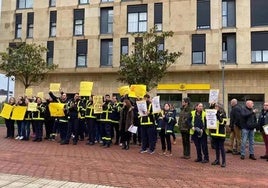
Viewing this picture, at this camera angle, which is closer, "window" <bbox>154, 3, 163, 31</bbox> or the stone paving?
the stone paving

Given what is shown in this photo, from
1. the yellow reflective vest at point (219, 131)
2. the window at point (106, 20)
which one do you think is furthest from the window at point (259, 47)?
the yellow reflective vest at point (219, 131)

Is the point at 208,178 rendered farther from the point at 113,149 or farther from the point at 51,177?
the point at 113,149

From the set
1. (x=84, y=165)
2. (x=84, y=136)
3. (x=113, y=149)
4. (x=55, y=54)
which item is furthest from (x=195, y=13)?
A: (x=84, y=165)

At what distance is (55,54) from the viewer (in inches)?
1411

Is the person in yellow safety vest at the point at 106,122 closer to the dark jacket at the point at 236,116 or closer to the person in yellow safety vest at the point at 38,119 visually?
the person in yellow safety vest at the point at 38,119

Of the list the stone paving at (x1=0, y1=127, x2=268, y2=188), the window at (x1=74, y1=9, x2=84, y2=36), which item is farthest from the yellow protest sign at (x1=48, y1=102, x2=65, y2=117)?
the window at (x1=74, y1=9, x2=84, y2=36)

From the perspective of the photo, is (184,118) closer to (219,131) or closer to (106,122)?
(219,131)

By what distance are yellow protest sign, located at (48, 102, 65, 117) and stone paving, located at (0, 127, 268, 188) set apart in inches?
80.6

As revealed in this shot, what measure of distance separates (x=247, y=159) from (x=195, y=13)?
21.6 meters

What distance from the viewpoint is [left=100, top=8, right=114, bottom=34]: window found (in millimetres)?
35219

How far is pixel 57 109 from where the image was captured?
601 inches

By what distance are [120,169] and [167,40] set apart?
23974 millimetres

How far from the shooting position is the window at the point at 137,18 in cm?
3391

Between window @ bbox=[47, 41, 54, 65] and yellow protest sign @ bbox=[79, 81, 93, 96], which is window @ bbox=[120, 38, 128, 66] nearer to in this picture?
window @ bbox=[47, 41, 54, 65]
